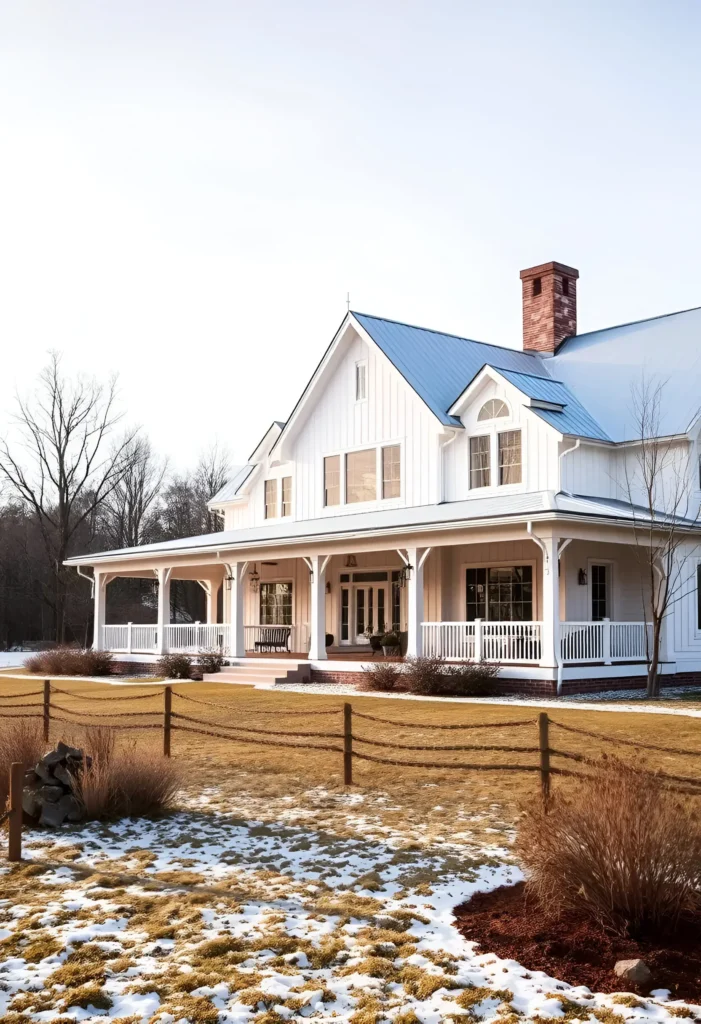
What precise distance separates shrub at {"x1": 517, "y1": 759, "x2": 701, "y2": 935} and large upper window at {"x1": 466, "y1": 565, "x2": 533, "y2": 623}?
17.0 meters

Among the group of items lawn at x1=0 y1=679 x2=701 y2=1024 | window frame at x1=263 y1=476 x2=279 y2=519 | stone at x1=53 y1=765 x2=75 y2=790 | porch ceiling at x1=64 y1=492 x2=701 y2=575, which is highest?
window frame at x1=263 y1=476 x2=279 y2=519

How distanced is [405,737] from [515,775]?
2.86m

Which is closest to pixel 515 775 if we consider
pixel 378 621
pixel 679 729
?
pixel 679 729

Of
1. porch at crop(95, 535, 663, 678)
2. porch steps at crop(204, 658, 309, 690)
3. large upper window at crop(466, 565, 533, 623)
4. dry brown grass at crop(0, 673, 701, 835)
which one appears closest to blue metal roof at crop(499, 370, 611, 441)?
porch at crop(95, 535, 663, 678)

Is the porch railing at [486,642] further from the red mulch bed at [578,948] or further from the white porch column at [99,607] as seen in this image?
the red mulch bed at [578,948]

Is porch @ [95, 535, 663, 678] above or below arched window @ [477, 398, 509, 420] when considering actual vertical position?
below

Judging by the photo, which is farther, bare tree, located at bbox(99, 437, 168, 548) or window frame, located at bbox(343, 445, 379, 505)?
bare tree, located at bbox(99, 437, 168, 548)

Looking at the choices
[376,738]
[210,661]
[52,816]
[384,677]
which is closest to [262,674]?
[210,661]

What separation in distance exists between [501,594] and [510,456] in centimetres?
324

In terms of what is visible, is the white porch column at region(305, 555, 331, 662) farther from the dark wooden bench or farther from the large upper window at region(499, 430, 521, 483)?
the large upper window at region(499, 430, 521, 483)

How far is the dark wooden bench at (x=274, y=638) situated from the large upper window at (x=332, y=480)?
3987 millimetres

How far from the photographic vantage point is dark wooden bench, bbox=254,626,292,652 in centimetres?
2923

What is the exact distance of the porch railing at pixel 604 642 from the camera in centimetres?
2030

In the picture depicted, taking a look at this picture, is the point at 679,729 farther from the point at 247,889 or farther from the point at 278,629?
the point at 278,629
